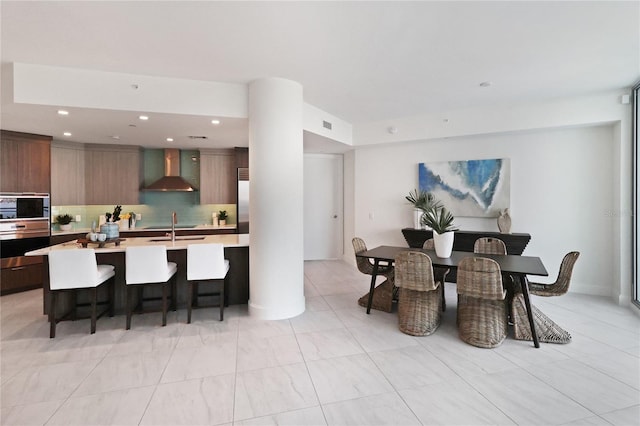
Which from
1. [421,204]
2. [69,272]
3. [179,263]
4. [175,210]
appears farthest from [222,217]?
[421,204]

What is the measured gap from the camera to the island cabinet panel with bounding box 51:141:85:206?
5.34 m

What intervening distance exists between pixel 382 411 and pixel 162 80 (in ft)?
13.4

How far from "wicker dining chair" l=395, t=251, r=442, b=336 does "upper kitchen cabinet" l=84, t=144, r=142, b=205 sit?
546cm

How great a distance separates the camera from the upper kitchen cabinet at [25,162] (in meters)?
4.68

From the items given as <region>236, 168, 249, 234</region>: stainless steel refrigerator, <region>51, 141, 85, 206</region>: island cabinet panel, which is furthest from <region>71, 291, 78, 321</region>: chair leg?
<region>236, 168, 249, 234</region>: stainless steel refrigerator

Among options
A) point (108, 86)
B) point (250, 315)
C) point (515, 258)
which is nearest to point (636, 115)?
point (515, 258)

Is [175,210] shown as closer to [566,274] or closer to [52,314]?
[52,314]

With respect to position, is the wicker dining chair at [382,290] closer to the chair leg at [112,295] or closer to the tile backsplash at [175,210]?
the chair leg at [112,295]

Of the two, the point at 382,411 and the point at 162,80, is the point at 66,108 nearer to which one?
the point at 162,80

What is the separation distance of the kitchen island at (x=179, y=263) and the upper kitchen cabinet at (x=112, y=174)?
2.04m

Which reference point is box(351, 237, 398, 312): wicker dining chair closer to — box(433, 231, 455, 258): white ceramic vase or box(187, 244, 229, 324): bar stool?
box(433, 231, 455, 258): white ceramic vase

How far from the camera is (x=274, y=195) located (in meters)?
3.62

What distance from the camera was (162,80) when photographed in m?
3.57

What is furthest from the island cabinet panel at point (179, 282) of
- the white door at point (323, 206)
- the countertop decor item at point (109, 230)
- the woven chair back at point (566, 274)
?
the woven chair back at point (566, 274)
